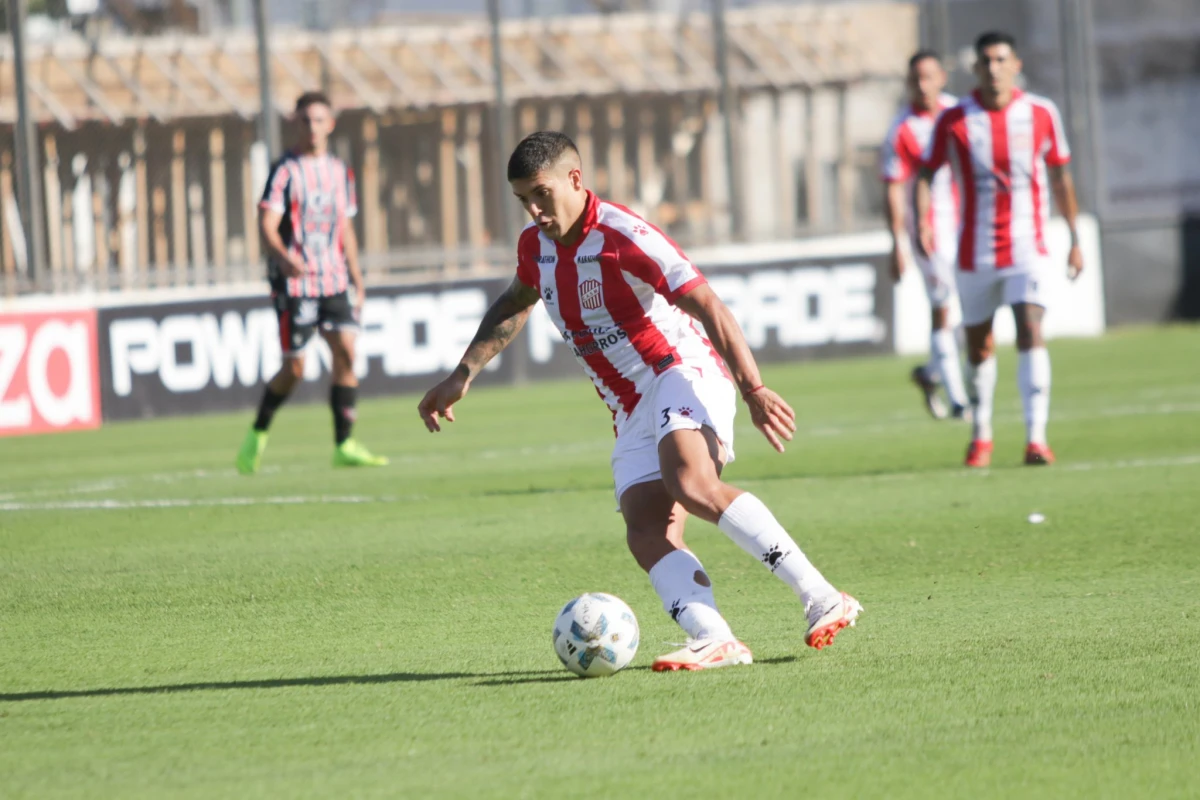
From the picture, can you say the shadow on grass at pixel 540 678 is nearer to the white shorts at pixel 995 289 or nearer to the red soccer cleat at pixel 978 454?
the red soccer cleat at pixel 978 454

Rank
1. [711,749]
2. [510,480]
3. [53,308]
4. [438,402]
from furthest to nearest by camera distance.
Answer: [53,308] → [510,480] → [438,402] → [711,749]

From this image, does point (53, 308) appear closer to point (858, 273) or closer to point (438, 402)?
point (858, 273)

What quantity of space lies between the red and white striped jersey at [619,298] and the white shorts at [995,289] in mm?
4753

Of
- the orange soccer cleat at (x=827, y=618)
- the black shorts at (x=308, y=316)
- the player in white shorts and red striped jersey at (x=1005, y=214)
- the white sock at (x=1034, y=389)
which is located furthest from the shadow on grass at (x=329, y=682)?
the black shorts at (x=308, y=316)

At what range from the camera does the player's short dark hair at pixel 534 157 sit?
5051 mm

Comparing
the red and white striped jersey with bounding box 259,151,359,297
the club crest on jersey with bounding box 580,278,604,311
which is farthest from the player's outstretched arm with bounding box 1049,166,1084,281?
the club crest on jersey with bounding box 580,278,604,311

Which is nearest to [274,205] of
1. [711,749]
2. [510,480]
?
[510,480]

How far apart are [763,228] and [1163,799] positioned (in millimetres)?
17434

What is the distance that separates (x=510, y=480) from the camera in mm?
10344

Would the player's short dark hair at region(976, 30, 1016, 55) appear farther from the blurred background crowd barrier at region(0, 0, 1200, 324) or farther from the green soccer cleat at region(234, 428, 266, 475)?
the blurred background crowd barrier at region(0, 0, 1200, 324)

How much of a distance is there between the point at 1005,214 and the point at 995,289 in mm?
423

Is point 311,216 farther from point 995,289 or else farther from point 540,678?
point 540,678

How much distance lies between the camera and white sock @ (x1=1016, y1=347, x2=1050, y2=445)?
9711 mm

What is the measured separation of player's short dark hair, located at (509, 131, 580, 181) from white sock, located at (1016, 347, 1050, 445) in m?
5.27
